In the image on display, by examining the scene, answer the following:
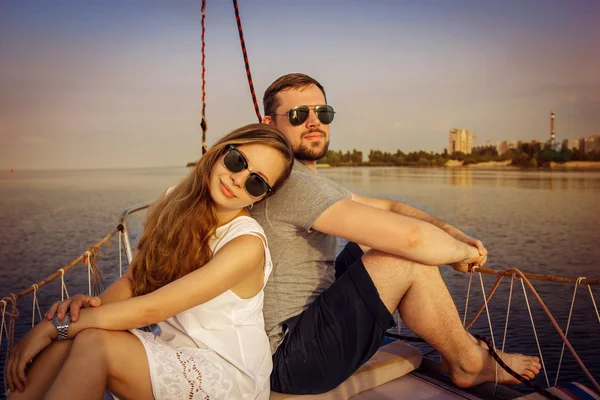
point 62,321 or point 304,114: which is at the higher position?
point 304,114

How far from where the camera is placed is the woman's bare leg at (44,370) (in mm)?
1799

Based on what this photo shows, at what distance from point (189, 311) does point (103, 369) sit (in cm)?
41

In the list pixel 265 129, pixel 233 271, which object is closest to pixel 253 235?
pixel 233 271

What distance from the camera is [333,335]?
2344 millimetres

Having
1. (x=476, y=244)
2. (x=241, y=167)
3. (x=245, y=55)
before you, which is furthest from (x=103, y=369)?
(x=245, y=55)

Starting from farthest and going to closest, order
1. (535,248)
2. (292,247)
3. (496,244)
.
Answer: (496,244)
(535,248)
(292,247)

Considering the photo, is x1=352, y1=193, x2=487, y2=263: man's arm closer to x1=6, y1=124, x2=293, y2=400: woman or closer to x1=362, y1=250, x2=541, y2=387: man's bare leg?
x1=362, y1=250, x2=541, y2=387: man's bare leg

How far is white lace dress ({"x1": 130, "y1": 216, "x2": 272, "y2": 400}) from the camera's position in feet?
6.24

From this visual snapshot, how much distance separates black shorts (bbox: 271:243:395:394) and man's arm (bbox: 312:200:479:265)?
20cm

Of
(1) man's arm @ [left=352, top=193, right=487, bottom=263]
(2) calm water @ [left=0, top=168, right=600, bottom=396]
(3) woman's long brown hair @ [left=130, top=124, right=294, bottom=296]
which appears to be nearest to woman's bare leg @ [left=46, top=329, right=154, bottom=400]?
(3) woman's long brown hair @ [left=130, top=124, right=294, bottom=296]

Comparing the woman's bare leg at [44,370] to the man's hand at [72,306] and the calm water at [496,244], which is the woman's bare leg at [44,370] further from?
the calm water at [496,244]

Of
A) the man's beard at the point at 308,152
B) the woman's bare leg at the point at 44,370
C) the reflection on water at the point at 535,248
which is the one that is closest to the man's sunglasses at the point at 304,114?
the man's beard at the point at 308,152

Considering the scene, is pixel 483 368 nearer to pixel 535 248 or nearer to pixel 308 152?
pixel 308 152

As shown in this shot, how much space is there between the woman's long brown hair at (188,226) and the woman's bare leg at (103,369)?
0.39m
